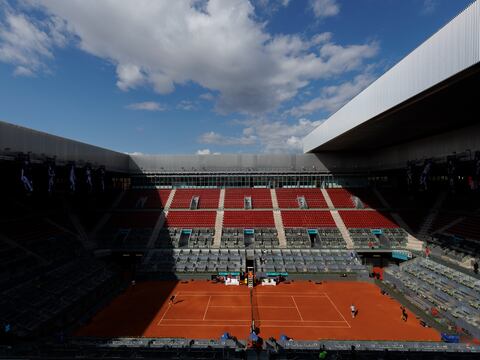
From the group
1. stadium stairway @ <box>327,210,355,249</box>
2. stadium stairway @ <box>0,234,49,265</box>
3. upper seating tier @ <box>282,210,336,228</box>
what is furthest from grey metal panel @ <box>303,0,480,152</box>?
stadium stairway @ <box>0,234,49,265</box>

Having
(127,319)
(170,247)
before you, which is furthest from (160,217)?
(127,319)

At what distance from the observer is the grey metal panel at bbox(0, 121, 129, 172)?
25.3m

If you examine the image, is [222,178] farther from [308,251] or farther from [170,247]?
[308,251]

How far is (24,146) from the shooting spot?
27.3m

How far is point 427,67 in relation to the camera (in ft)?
64.3

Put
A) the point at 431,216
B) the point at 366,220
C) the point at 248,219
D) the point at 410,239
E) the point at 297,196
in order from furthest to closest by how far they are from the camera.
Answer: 1. the point at 297,196
2. the point at 248,219
3. the point at 366,220
4. the point at 431,216
5. the point at 410,239

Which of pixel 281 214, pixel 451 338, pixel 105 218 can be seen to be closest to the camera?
pixel 451 338

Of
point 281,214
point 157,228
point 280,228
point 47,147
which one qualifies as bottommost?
point 157,228

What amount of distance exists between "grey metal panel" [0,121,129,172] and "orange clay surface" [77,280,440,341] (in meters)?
17.3

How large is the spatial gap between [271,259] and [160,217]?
20748 millimetres

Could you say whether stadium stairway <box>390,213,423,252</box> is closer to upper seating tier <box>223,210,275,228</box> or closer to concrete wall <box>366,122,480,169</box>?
concrete wall <box>366,122,480,169</box>

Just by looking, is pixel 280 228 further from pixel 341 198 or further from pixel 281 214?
pixel 341 198

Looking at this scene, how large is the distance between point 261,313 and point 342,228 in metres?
23.9


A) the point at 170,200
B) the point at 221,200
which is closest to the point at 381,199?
the point at 221,200
